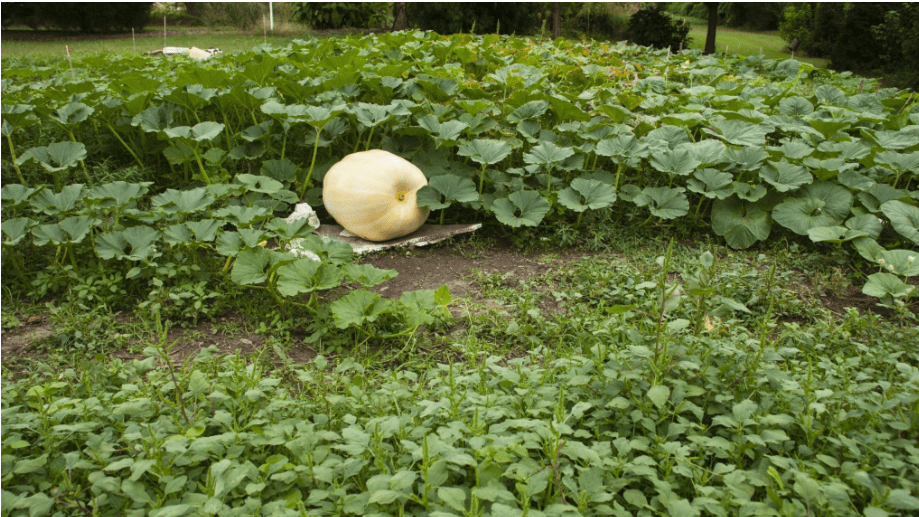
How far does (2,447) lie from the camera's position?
1.78 metres

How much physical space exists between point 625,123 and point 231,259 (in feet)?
10.6

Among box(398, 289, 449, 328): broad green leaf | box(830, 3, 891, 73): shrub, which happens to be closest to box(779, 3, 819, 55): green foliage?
box(830, 3, 891, 73): shrub

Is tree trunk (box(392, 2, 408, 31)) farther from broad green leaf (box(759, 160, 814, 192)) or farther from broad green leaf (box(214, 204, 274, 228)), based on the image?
broad green leaf (box(214, 204, 274, 228))

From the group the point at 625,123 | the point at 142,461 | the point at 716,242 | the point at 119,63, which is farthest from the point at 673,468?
the point at 119,63

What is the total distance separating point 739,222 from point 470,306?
193 cm

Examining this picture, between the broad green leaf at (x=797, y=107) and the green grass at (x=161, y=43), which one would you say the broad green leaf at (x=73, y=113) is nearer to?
the broad green leaf at (x=797, y=107)

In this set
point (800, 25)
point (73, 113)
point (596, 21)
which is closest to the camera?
point (73, 113)

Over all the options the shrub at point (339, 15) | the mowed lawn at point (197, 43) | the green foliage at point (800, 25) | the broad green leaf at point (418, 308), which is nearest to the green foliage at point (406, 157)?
the broad green leaf at point (418, 308)

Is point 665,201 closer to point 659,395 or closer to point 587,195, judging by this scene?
point 587,195

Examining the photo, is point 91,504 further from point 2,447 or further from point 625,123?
point 625,123

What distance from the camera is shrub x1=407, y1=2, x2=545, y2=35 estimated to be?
510 inches

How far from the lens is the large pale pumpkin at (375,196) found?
383cm

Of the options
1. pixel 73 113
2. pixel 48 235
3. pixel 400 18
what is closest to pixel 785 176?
pixel 48 235

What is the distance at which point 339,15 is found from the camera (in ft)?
50.7
